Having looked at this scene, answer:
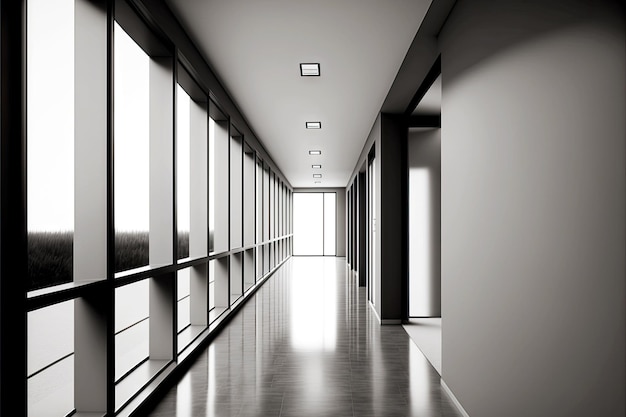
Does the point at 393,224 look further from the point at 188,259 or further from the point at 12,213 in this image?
the point at 12,213

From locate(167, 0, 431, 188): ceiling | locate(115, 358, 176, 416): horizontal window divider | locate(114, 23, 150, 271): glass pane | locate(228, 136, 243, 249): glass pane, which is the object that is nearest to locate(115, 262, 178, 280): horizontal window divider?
locate(114, 23, 150, 271): glass pane

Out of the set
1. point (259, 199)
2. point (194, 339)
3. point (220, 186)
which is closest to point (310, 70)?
point (220, 186)

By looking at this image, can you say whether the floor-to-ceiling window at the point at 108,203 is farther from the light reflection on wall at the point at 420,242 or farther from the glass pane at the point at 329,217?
the glass pane at the point at 329,217

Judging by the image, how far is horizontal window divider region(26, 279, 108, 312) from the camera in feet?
6.51

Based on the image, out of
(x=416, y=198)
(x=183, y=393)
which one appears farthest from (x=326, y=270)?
(x=183, y=393)

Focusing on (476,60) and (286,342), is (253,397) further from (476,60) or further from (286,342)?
(476,60)

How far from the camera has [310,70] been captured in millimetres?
5023

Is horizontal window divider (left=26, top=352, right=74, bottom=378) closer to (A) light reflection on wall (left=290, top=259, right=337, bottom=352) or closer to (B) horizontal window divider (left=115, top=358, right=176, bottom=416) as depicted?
(B) horizontal window divider (left=115, top=358, right=176, bottom=416)

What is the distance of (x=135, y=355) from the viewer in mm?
4680

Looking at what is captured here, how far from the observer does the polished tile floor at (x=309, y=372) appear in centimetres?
330

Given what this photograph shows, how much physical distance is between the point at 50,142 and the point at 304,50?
8.02 ft

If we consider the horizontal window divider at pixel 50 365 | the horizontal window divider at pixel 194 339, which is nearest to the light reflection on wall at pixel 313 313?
the horizontal window divider at pixel 194 339

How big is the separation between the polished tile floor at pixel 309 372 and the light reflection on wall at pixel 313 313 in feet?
0.05

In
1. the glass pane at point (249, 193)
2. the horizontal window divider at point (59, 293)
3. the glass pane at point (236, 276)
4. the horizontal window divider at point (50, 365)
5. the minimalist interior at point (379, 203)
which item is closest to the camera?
the minimalist interior at point (379, 203)
